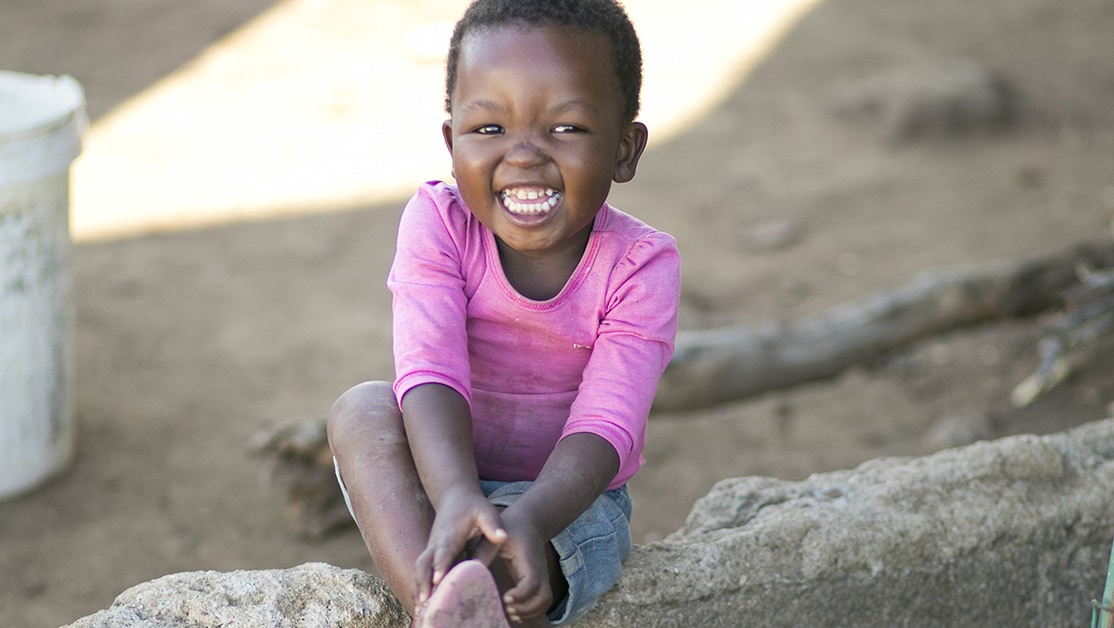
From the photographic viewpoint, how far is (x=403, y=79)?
6.51 metres

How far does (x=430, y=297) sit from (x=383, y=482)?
10.8 inches

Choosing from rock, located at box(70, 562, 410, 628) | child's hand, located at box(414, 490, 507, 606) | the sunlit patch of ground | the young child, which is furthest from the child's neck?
the sunlit patch of ground

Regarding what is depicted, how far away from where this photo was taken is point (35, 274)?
3.20m

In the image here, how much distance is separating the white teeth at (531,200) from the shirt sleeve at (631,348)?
0.56 feet

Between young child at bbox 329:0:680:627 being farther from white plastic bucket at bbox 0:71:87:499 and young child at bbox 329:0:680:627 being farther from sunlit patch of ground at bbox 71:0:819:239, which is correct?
sunlit patch of ground at bbox 71:0:819:239

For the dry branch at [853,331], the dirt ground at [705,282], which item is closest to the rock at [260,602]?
the dirt ground at [705,282]

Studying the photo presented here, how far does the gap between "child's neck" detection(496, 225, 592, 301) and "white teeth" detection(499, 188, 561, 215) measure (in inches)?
5.8

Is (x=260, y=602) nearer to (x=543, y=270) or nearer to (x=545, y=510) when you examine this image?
(x=545, y=510)

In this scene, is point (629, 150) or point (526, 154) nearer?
point (526, 154)

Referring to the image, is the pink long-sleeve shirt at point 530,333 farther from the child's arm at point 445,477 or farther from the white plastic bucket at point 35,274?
the white plastic bucket at point 35,274

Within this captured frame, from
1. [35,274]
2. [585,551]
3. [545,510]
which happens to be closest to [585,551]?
[585,551]

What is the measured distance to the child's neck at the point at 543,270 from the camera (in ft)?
5.89

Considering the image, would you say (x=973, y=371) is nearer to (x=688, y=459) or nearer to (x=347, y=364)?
(x=688, y=459)

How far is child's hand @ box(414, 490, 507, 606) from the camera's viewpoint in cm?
148
